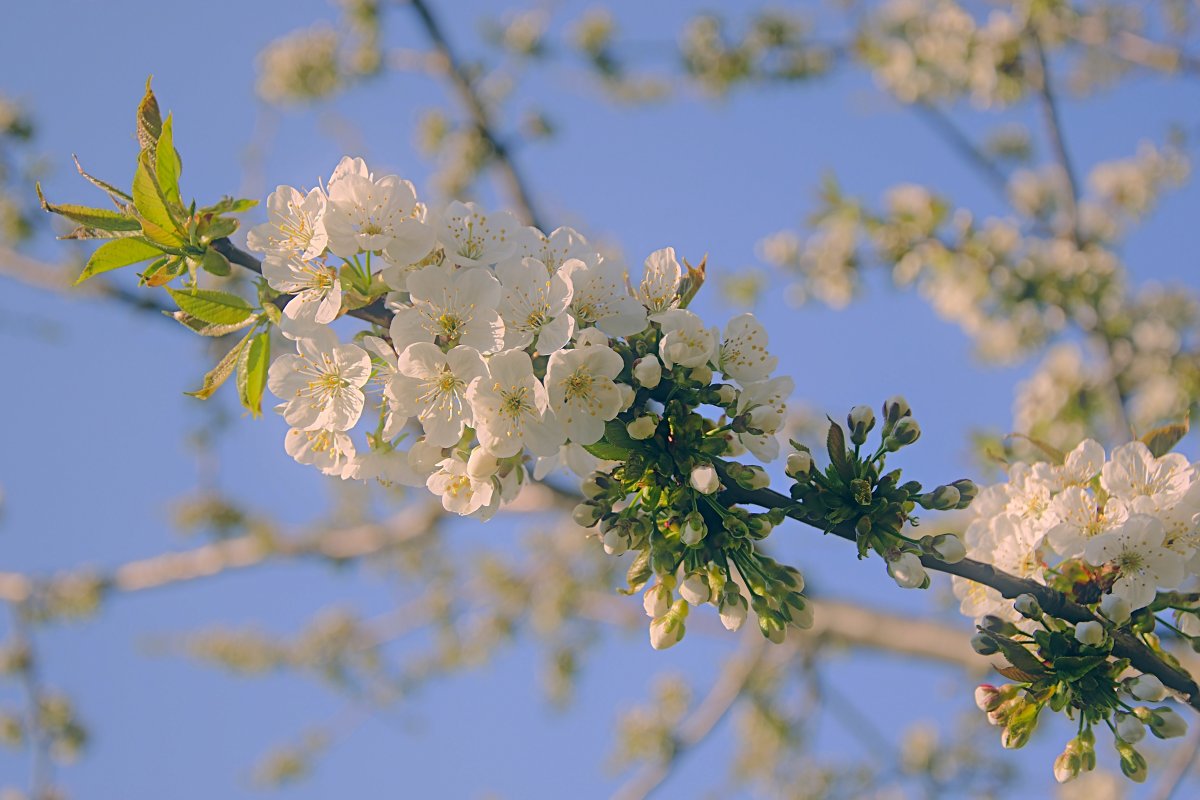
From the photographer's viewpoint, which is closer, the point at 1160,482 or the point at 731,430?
the point at 731,430

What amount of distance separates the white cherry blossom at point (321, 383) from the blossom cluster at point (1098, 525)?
1.34m

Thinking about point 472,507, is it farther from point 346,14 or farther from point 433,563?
point 433,563

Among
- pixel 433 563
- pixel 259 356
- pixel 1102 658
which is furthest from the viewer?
pixel 433 563

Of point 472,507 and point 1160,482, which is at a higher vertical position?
point 1160,482

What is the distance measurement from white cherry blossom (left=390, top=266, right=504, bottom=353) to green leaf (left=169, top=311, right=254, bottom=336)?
38 cm

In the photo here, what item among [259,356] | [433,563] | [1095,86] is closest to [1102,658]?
[259,356]

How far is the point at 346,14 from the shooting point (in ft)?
18.4

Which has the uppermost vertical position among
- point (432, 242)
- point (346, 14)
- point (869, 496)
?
point (346, 14)

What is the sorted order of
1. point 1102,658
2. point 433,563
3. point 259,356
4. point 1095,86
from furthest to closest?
point 433,563 → point 1095,86 → point 259,356 → point 1102,658

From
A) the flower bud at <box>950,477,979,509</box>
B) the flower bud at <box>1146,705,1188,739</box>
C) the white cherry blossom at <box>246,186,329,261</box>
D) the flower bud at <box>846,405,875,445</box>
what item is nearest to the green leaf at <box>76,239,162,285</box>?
the white cherry blossom at <box>246,186,329,261</box>

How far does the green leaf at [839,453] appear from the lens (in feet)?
5.28

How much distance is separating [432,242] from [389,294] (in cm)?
14

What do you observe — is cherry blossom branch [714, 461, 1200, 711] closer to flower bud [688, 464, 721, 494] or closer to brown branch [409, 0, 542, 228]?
flower bud [688, 464, 721, 494]

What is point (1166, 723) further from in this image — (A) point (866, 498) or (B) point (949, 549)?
(A) point (866, 498)
